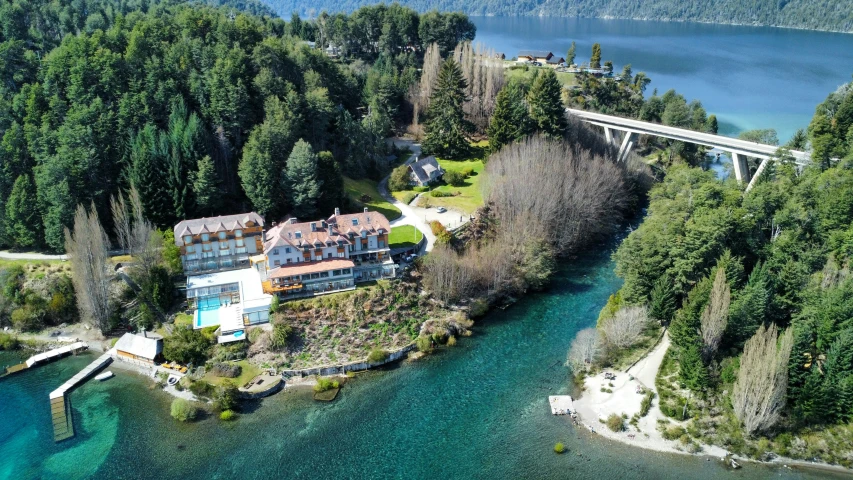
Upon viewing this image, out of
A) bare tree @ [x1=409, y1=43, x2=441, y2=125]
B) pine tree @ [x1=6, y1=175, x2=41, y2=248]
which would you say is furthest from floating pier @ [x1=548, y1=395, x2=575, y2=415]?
bare tree @ [x1=409, y1=43, x2=441, y2=125]

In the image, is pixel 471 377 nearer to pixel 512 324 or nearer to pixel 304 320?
pixel 512 324

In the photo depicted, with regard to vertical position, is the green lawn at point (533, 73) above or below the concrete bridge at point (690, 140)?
above

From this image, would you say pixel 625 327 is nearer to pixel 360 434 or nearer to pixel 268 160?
pixel 360 434

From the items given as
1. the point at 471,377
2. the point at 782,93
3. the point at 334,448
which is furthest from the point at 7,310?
the point at 782,93

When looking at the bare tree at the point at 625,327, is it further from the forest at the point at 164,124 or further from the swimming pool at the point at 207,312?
the swimming pool at the point at 207,312

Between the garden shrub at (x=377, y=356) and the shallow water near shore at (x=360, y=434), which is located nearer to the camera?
the shallow water near shore at (x=360, y=434)

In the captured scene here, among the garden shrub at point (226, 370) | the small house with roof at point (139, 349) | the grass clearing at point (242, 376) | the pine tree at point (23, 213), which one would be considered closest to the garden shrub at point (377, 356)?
the grass clearing at point (242, 376)
